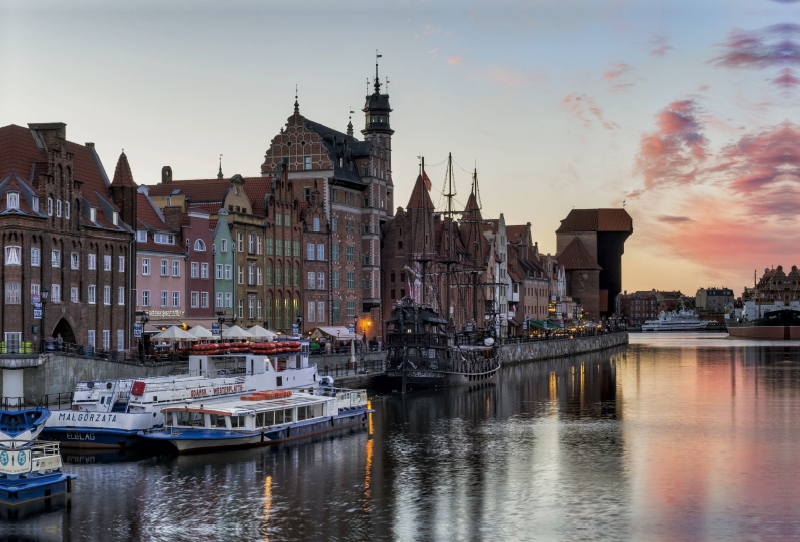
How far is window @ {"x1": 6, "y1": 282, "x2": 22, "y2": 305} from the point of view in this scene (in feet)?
221

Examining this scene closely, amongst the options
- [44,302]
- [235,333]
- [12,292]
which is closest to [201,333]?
[235,333]

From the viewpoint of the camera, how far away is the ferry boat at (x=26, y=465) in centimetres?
4084

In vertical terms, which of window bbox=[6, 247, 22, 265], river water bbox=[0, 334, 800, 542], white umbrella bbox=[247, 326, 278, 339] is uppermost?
window bbox=[6, 247, 22, 265]

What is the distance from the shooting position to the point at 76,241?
73000 mm

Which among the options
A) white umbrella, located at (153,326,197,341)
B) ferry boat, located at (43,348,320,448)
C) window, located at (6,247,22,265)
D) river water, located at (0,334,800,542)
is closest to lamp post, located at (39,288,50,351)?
window, located at (6,247,22,265)

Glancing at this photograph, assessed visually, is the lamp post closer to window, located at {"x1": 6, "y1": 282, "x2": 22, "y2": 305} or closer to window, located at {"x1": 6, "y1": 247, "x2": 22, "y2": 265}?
window, located at {"x1": 6, "y1": 282, "x2": 22, "y2": 305}

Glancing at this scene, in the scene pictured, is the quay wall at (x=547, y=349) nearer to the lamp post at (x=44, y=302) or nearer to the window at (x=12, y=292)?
the lamp post at (x=44, y=302)

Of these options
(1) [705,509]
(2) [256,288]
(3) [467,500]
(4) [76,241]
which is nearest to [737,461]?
(1) [705,509]

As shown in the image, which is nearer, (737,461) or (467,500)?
(467,500)

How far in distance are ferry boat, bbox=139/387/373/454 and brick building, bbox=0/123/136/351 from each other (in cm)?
1624

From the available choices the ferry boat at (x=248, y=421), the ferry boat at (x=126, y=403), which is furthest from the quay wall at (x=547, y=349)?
the ferry boat at (x=126, y=403)

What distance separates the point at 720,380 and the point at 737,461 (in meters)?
61.1

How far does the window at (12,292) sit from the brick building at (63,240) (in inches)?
2.5

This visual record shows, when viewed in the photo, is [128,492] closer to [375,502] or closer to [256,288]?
[375,502]
